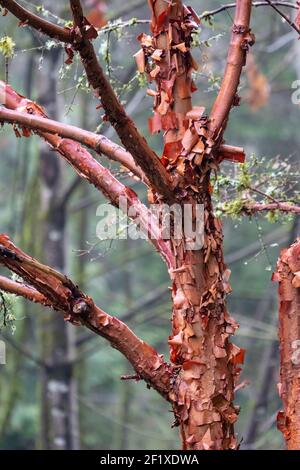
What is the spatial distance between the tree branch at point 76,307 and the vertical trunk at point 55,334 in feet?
9.88

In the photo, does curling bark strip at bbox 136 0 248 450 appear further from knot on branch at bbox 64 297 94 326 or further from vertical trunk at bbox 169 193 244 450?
knot on branch at bbox 64 297 94 326

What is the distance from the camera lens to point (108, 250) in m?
1.93

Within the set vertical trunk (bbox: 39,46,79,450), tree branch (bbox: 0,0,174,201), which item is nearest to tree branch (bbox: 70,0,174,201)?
tree branch (bbox: 0,0,174,201)

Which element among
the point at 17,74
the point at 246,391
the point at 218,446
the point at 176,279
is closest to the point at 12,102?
the point at 176,279

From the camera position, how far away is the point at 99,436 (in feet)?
30.2

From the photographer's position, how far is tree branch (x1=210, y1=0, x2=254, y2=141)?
1.57 m

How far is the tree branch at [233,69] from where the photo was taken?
157 cm

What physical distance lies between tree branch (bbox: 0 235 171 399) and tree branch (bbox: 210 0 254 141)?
46 centimetres

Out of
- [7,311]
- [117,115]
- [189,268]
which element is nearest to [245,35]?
[117,115]

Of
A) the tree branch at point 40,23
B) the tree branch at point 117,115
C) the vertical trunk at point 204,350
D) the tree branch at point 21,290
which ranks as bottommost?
the vertical trunk at point 204,350

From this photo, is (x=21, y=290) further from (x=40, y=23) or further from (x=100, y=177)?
(x=40, y=23)

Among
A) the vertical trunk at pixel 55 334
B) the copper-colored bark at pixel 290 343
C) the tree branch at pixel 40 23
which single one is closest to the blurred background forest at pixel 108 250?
the vertical trunk at pixel 55 334

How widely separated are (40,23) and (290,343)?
0.94 m

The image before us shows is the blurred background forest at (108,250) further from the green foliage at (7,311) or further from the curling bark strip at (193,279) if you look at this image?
the curling bark strip at (193,279)
